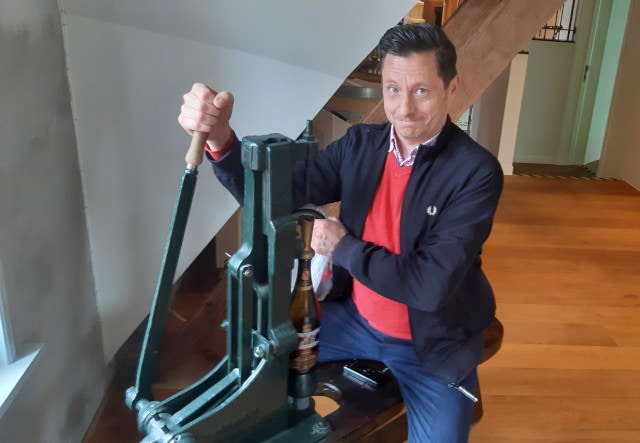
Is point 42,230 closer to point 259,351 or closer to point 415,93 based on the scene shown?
point 259,351

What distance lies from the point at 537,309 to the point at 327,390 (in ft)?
6.05

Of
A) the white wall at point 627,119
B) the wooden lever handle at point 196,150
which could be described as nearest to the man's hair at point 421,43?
the wooden lever handle at point 196,150

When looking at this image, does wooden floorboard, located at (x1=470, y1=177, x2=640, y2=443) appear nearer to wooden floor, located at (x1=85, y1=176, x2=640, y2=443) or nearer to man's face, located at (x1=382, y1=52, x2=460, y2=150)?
wooden floor, located at (x1=85, y1=176, x2=640, y2=443)

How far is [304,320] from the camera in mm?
1092

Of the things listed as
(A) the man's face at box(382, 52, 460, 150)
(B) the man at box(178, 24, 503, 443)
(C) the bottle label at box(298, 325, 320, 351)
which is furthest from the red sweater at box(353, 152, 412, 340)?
(C) the bottle label at box(298, 325, 320, 351)

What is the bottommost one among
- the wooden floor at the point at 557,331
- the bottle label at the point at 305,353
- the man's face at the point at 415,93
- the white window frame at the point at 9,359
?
the wooden floor at the point at 557,331

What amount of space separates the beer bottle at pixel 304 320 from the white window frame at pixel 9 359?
716mm

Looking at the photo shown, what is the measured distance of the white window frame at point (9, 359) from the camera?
1.38 metres

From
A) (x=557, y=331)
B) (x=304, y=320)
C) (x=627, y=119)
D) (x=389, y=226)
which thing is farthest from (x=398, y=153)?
(x=627, y=119)

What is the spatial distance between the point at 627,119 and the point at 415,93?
4.13 meters

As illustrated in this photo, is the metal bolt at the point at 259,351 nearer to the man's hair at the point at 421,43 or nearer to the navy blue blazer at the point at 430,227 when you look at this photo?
the navy blue blazer at the point at 430,227

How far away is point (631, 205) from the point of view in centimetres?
421

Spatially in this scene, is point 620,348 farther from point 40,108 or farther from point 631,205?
point 40,108

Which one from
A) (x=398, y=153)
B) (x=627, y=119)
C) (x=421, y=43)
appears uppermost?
(x=421, y=43)
